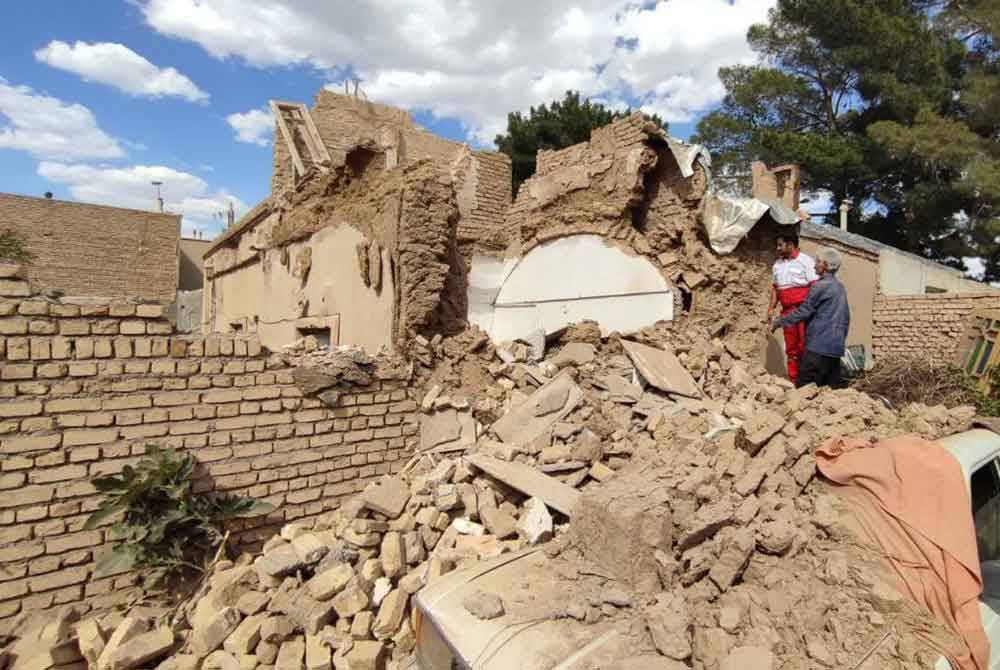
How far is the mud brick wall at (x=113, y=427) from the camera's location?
3324 mm

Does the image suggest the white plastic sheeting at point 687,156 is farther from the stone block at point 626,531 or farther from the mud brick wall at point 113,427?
the mud brick wall at point 113,427

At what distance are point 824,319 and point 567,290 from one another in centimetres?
277

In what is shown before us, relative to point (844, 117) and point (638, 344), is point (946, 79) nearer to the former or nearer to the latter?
point (844, 117)

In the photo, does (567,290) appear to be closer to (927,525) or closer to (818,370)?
(818,370)

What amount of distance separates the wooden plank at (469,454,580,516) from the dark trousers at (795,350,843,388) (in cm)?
323

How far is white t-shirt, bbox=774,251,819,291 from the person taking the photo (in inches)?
227

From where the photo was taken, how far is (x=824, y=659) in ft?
6.89

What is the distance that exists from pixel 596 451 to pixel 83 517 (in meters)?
3.43

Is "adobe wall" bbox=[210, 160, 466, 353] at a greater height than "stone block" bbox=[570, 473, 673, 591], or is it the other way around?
"adobe wall" bbox=[210, 160, 466, 353]

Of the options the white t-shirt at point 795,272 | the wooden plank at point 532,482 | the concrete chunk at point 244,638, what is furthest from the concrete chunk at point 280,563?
the white t-shirt at point 795,272

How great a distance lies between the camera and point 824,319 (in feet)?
17.4

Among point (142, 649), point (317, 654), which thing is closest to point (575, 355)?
point (317, 654)

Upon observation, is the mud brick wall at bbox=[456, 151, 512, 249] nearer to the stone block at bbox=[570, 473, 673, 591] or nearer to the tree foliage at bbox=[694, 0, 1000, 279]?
the stone block at bbox=[570, 473, 673, 591]

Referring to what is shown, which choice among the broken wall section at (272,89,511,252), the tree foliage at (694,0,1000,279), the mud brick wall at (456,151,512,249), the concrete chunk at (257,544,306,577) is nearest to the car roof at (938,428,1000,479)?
the concrete chunk at (257,544,306,577)
